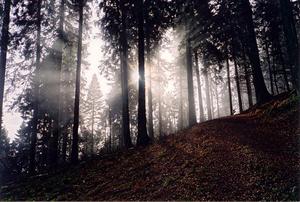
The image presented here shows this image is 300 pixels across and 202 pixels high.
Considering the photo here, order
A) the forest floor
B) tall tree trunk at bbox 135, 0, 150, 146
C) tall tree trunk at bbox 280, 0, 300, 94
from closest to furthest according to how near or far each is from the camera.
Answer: the forest floor < tall tree trunk at bbox 280, 0, 300, 94 < tall tree trunk at bbox 135, 0, 150, 146

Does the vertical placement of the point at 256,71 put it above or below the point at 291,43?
above

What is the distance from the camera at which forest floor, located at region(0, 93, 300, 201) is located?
786 cm

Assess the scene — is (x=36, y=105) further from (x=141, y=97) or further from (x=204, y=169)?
(x=204, y=169)

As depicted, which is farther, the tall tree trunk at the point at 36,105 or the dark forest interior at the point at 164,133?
the tall tree trunk at the point at 36,105

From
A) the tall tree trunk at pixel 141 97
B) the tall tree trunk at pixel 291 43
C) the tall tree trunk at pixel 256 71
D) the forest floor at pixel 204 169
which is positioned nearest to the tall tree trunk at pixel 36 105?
the forest floor at pixel 204 169

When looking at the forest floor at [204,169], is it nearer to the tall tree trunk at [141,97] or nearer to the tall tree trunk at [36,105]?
the tall tree trunk at [141,97]

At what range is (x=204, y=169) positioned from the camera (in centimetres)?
952

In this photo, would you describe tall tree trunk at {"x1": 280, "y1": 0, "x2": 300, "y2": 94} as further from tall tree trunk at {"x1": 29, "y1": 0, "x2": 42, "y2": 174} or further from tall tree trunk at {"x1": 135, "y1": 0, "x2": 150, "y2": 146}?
tall tree trunk at {"x1": 29, "y1": 0, "x2": 42, "y2": 174}

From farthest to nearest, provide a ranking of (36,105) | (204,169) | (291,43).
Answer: (36,105) → (291,43) → (204,169)

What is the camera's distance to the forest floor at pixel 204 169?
786 centimetres

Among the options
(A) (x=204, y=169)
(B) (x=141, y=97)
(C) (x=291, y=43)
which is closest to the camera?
(A) (x=204, y=169)

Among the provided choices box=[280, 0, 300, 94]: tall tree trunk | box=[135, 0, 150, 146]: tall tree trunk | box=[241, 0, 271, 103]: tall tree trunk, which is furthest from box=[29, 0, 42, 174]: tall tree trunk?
box=[280, 0, 300, 94]: tall tree trunk

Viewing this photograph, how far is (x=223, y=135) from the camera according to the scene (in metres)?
12.4

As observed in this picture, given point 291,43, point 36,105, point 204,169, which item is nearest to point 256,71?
point 291,43
